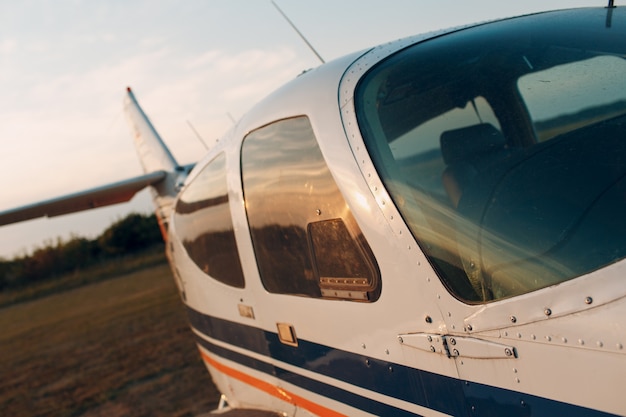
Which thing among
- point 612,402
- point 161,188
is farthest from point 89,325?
point 612,402

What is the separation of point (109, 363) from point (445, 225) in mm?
7819

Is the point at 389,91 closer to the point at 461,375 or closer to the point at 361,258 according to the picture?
the point at 361,258

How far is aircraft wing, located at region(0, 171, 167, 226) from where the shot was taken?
252 inches

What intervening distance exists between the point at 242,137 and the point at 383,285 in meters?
1.47

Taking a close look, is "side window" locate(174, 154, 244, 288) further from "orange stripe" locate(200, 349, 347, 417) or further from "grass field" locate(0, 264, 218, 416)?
"grass field" locate(0, 264, 218, 416)

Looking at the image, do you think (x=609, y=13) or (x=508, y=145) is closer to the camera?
(x=508, y=145)

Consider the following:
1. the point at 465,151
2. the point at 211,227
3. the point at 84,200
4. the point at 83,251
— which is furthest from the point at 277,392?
the point at 83,251

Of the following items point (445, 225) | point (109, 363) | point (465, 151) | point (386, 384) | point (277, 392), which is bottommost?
point (109, 363)

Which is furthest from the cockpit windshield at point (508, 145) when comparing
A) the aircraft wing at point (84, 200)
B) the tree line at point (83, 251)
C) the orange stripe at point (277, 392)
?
the tree line at point (83, 251)

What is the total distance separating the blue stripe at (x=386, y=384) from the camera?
1.75 metres

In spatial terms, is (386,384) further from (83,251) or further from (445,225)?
(83,251)

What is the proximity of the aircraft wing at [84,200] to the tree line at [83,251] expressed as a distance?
23.2 metres

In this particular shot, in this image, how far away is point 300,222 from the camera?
2.66m

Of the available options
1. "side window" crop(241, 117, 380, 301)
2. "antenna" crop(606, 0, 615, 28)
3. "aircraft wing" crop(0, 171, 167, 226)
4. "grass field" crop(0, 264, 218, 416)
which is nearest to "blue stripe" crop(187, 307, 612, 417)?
"side window" crop(241, 117, 380, 301)
